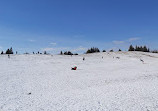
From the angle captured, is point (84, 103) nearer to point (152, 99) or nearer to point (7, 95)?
point (152, 99)

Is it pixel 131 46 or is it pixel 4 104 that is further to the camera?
pixel 131 46

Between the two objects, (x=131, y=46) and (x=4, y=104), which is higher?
(x=131, y=46)

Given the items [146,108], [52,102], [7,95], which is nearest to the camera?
[146,108]

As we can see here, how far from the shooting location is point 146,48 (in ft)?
376

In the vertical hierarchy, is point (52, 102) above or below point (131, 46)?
below

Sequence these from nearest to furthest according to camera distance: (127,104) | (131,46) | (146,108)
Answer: (146,108) < (127,104) < (131,46)

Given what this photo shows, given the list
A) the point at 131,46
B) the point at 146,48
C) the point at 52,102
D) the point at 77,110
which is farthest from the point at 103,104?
the point at 146,48

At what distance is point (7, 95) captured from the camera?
9.63 meters

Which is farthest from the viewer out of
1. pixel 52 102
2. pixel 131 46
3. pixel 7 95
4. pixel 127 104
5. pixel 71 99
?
pixel 131 46

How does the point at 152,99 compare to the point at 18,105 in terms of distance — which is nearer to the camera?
the point at 18,105

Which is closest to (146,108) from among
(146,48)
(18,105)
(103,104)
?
(103,104)

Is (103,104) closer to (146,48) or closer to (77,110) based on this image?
(77,110)

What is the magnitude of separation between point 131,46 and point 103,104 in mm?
118605

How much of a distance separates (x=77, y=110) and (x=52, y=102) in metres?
2.37
